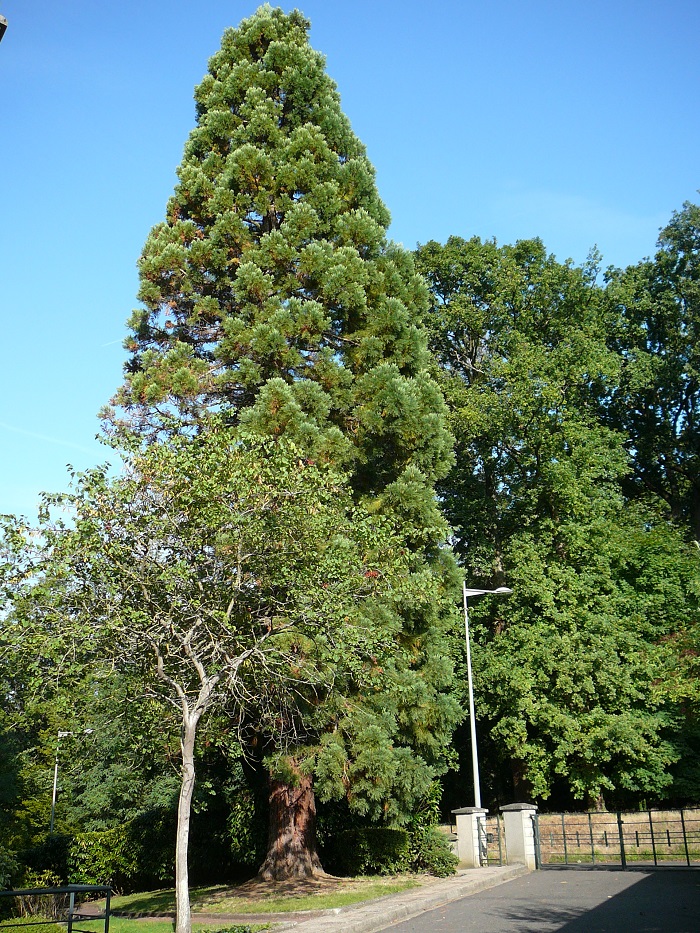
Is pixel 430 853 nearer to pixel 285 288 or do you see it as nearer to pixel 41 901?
pixel 41 901

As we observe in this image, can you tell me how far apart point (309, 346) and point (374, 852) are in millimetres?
11261

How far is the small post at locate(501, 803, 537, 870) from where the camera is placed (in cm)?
1944

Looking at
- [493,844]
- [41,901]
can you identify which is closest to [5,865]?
[41,901]

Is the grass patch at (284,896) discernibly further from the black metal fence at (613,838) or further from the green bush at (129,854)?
the black metal fence at (613,838)

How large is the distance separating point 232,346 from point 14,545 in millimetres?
7814

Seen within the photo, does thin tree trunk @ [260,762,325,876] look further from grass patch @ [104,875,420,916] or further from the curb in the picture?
the curb

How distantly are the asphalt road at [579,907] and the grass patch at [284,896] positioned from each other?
1.69m

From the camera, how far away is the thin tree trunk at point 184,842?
35.4 ft

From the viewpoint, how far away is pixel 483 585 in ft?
97.3

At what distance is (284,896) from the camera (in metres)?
15.0

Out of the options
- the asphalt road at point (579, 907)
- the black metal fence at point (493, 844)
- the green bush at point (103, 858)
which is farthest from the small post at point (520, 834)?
the green bush at point (103, 858)

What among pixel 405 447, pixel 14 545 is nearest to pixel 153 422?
pixel 405 447

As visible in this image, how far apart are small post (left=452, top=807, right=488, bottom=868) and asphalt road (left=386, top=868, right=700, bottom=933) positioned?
305cm

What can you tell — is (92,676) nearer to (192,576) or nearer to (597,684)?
(192,576)
